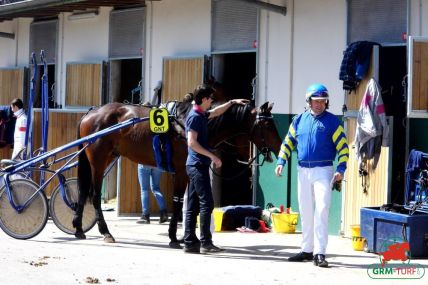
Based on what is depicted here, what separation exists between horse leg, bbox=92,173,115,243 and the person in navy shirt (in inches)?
54.6

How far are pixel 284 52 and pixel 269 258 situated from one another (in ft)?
12.7

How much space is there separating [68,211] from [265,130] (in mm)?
3023

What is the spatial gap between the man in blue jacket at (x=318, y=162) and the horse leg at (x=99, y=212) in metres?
2.82

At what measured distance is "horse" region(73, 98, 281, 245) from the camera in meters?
10.0

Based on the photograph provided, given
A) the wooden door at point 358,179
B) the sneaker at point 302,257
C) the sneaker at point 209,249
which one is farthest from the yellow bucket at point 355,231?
the sneaker at point 209,249

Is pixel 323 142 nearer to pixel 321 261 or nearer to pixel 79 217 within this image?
pixel 321 261

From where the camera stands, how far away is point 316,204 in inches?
343

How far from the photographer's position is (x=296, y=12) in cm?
1212

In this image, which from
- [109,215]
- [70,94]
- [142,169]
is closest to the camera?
[142,169]

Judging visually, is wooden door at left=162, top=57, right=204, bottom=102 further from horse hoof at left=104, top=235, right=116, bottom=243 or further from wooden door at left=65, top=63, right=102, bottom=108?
horse hoof at left=104, top=235, right=116, bottom=243

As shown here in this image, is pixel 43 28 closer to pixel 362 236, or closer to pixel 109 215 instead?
pixel 109 215

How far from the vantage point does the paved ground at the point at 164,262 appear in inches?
316

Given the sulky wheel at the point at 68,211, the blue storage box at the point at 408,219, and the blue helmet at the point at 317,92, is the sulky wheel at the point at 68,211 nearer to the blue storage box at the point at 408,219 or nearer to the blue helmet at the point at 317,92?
the blue storage box at the point at 408,219

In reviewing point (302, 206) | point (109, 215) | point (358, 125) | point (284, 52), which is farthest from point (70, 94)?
point (302, 206)
